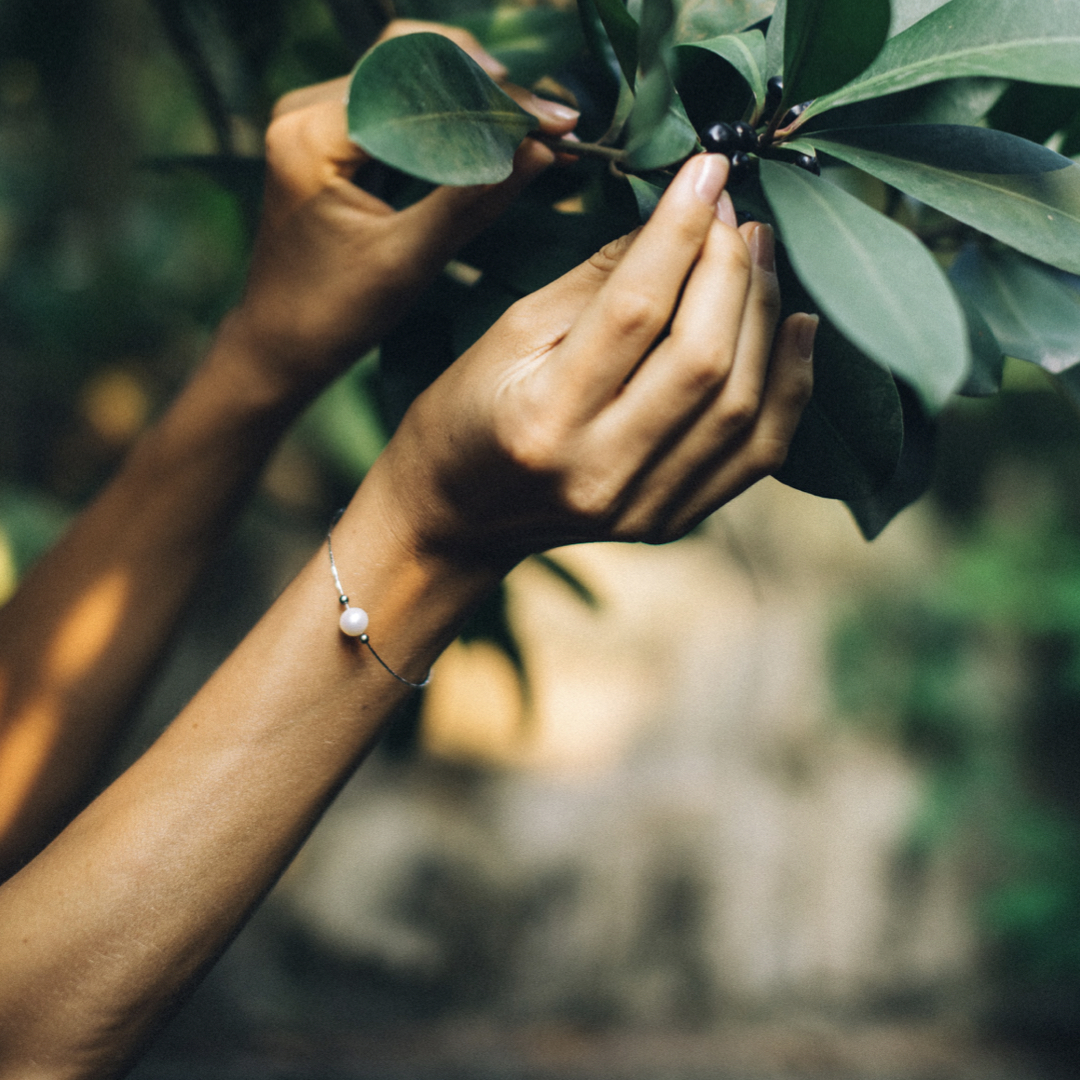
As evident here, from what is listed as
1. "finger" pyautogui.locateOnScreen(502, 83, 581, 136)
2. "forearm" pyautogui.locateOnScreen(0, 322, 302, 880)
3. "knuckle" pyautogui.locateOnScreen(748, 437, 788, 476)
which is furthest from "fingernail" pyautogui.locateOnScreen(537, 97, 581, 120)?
"forearm" pyautogui.locateOnScreen(0, 322, 302, 880)

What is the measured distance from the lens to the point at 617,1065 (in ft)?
6.22

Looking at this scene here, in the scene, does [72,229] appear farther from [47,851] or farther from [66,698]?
[47,851]

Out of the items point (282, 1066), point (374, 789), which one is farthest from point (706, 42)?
point (282, 1066)

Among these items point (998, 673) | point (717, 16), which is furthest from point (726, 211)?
point (998, 673)

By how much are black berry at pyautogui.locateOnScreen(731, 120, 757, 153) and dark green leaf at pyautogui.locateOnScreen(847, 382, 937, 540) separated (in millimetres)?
162

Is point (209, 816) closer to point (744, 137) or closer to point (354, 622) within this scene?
point (354, 622)

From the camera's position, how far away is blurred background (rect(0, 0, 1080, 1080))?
189 cm

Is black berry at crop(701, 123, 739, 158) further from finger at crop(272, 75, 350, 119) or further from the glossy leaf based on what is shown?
finger at crop(272, 75, 350, 119)

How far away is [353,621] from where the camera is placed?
0.43 meters

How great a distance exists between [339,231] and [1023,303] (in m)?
0.42

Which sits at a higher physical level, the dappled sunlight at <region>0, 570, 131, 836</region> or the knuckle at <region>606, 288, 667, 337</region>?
the knuckle at <region>606, 288, 667, 337</region>

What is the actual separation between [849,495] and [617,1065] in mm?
1921

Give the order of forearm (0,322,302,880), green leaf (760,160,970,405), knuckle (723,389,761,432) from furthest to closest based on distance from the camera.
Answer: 1. forearm (0,322,302,880)
2. knuckle (723,389,761,432)
3. green leaf (760,160,970,405)

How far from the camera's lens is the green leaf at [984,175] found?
14.7 inches
